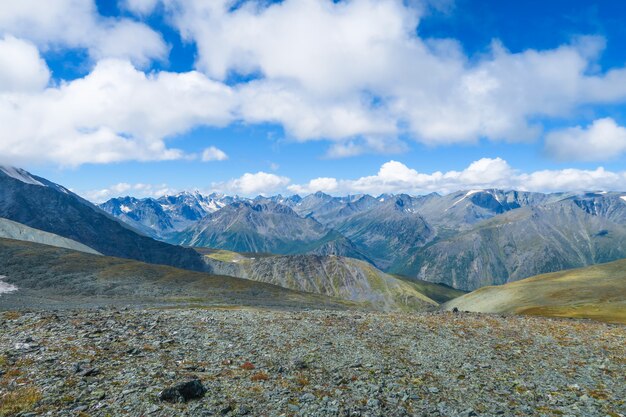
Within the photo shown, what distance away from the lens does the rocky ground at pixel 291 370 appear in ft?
56.8

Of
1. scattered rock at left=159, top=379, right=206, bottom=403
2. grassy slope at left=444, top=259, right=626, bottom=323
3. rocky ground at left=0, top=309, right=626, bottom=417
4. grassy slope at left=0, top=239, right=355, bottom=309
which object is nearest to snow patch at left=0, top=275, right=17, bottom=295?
grassy slope at left=0, top=239, right=355, bottom=309

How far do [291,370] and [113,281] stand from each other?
11140cm

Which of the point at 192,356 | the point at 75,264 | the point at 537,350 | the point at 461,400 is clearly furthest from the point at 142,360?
the point at 75,264

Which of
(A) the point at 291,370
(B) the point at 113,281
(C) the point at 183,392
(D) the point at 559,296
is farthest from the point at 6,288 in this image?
(D) the point at 559,296

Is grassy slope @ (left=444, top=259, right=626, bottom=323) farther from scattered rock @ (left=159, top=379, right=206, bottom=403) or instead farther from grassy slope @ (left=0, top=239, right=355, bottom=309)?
scattered rock @ (left=159, top=379, right=206, bottom=403)

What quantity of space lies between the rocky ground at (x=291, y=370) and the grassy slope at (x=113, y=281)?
61.9 metres

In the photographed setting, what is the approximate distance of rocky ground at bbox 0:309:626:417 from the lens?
17.3 m

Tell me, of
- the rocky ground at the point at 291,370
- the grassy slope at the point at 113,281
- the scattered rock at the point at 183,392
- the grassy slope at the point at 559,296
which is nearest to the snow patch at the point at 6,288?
the grassy slope at the point at 113,281

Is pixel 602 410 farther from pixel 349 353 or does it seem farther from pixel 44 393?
pixel 44 393

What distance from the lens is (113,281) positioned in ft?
381

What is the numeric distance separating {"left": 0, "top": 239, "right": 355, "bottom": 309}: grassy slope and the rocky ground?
203 ft

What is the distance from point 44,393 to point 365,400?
14.6 meters

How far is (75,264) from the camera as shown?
13350cm

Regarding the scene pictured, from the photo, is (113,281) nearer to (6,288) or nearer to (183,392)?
(6,288)
